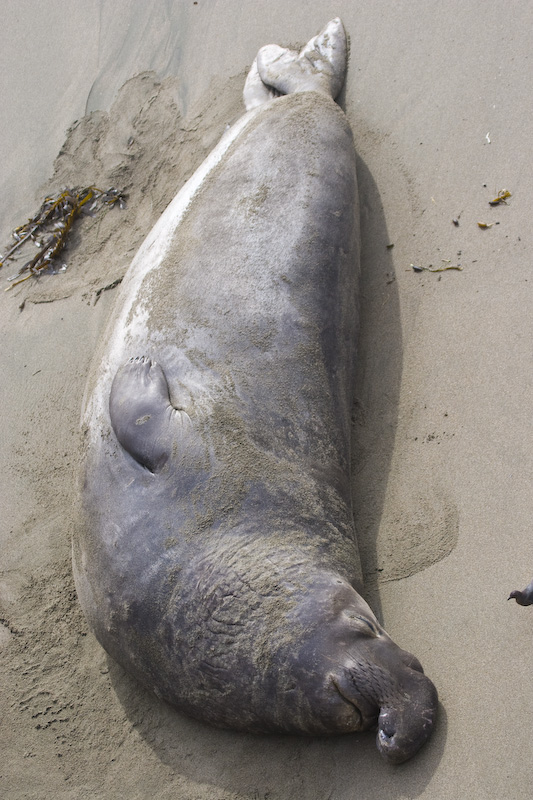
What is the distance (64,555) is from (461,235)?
2830 millimetres

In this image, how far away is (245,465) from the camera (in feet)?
10.5

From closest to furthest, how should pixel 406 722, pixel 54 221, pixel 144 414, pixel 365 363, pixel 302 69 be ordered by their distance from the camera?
pixel 406 722 < pixel 144 414 < pixel 365 363 < pixel 302 69 < pixel 54 221

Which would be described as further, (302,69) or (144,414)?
(302,69)

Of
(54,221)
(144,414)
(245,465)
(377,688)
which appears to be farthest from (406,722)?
(54,221)

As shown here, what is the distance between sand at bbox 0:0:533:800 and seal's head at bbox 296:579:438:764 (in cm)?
15

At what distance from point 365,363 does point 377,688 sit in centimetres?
182

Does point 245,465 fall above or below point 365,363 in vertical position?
above

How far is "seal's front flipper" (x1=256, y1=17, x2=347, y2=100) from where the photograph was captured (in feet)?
15.4

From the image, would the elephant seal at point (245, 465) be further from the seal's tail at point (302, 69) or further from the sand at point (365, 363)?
the seal's tail at point (302, 69)

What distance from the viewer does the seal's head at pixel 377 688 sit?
275cm

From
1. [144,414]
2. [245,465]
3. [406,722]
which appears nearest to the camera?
[406,722]

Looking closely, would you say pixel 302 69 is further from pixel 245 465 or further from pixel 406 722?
pixel 406 722

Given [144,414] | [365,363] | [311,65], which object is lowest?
[365,363]

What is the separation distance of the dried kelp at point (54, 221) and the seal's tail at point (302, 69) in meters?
1.19
